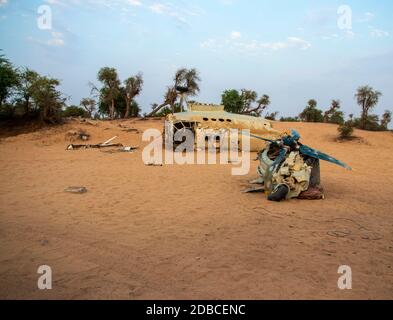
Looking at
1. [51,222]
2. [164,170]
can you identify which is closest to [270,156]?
[164,170]

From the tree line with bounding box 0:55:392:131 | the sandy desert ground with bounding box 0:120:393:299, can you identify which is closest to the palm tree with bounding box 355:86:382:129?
the tree line with bounding box 0:55:392:131

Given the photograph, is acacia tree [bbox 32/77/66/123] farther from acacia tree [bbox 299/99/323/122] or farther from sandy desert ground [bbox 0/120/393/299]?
acacia tree [bbox 299/99/323/122]

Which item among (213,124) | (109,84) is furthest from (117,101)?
(213,124)

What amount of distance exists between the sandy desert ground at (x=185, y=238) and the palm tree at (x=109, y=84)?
2205cm

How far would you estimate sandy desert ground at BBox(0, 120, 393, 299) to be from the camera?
11.4 ft

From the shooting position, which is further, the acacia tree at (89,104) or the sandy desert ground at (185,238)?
the acacia tree at (89,104)

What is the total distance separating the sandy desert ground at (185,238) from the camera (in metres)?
3.48

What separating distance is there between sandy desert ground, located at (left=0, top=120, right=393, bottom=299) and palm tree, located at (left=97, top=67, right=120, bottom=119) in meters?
22.1

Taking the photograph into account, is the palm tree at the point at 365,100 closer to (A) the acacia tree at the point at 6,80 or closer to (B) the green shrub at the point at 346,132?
(B) the green shrub at the point at 346,132

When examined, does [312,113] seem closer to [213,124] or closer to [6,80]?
[213,124]

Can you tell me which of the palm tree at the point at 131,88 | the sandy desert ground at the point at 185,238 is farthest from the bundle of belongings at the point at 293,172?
the palm tree at the point at 131,88

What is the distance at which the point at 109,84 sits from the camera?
31109mm
